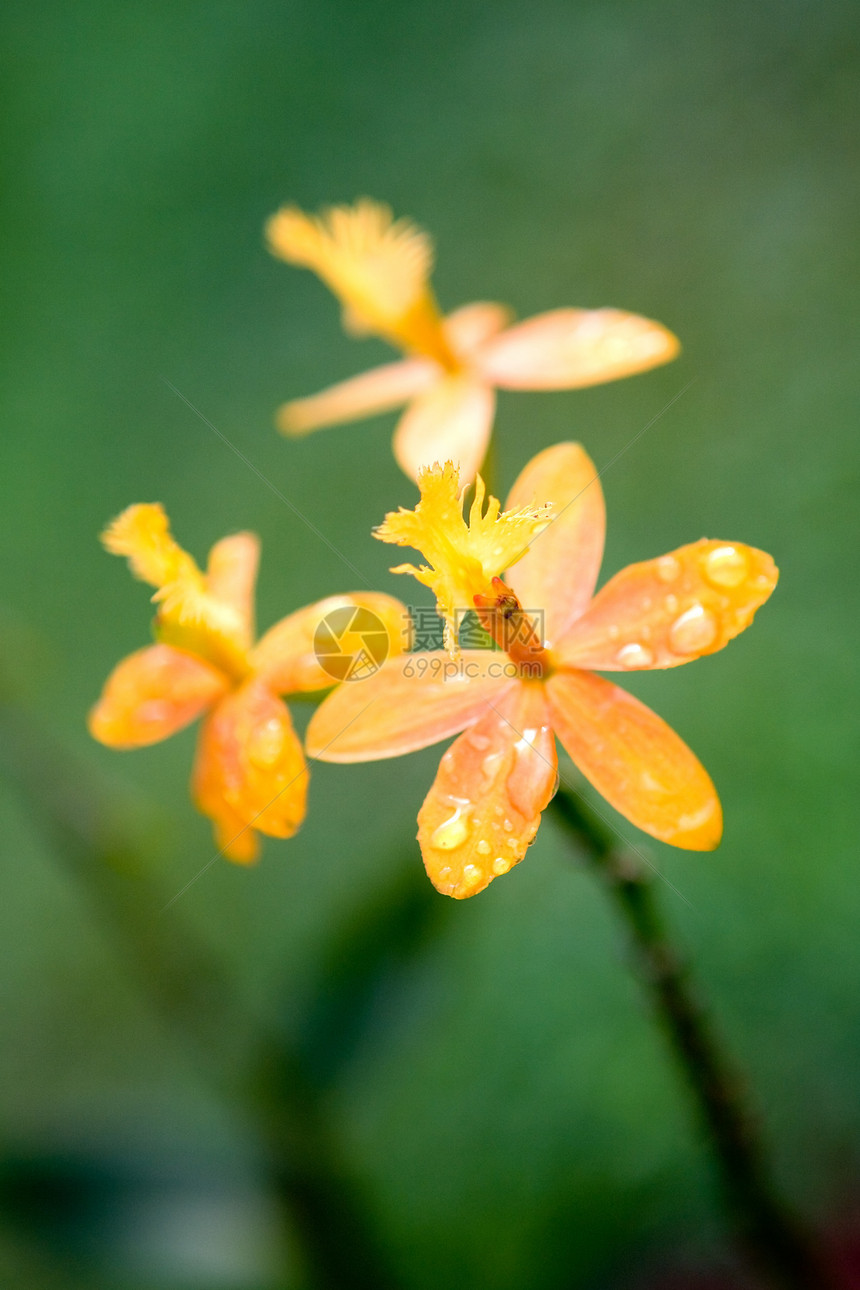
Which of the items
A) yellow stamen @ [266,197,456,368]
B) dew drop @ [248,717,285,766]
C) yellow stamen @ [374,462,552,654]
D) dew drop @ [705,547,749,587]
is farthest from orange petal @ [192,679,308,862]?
yellow stamen @ [266,197,456,368]

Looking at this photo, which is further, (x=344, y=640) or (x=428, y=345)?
(x=428, y=345)

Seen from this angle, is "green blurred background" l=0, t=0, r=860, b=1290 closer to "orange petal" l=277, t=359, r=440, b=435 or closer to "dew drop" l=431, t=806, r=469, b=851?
"dew drop" l=431, t=806, r=469, b=851

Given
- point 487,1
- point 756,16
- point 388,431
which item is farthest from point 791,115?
point 388,431

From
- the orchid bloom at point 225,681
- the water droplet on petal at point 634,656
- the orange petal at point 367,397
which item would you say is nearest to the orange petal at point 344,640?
the orchid bloom at point 225,681

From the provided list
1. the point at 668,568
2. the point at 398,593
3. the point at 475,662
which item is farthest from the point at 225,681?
the point at 398,593

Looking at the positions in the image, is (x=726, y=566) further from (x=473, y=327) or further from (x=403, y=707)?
(x=473, y=327)

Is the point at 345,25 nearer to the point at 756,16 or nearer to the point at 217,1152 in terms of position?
the point at 756,16
